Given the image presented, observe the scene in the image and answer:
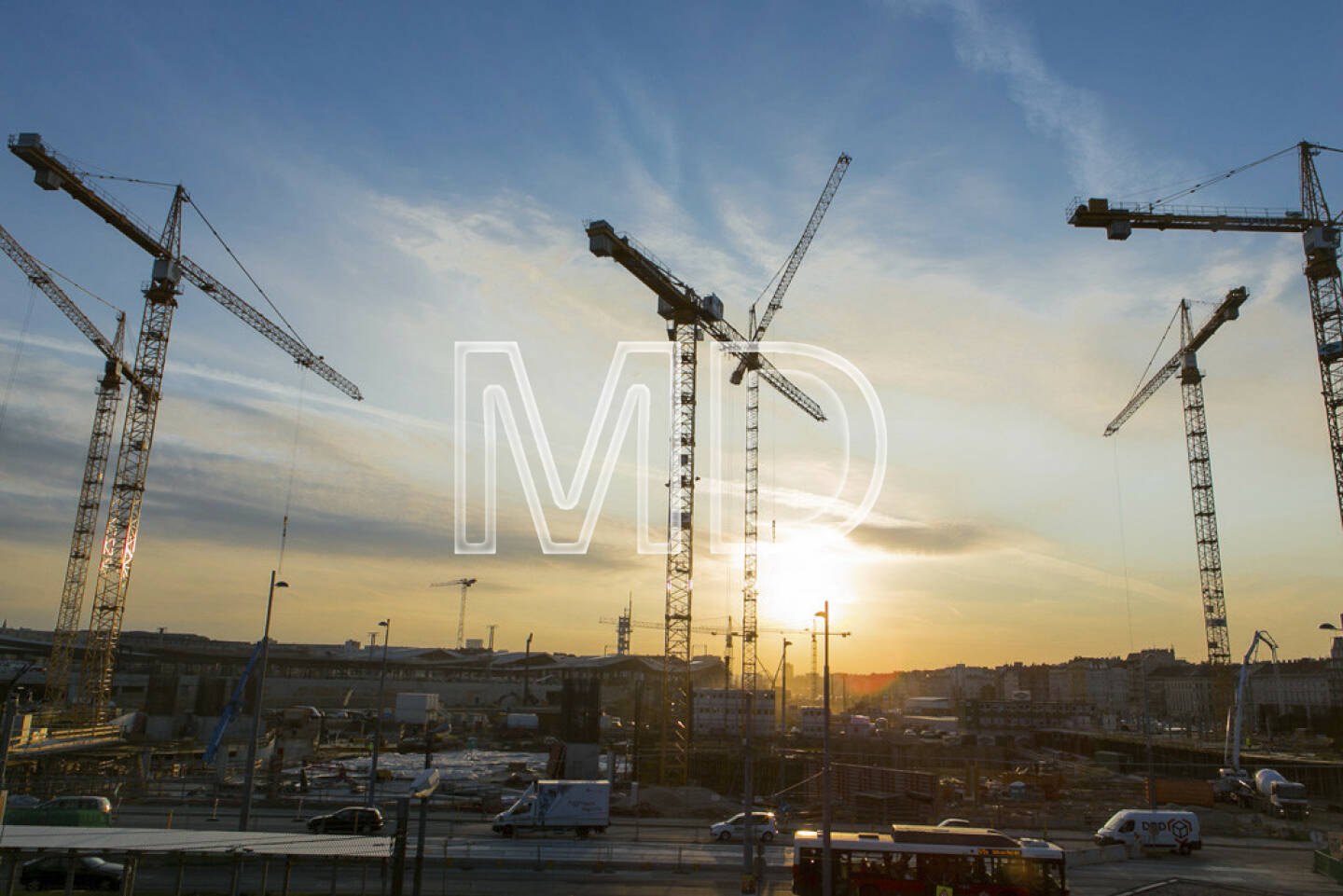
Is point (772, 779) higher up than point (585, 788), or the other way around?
point (585, 788)

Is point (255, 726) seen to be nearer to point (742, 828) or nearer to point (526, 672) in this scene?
point (742, 828)

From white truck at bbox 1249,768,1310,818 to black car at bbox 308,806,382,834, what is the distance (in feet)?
185

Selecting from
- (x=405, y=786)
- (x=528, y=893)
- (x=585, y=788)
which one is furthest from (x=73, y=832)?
(x=405, y=786)

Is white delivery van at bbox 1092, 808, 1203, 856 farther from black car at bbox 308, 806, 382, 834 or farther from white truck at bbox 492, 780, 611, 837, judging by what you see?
black car at bbox 308, 806, 382, 834

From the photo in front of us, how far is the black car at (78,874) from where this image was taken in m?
24.5

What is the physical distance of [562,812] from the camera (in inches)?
1470

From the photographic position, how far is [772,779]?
67625 millimetres

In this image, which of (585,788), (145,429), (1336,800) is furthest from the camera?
(145,429)

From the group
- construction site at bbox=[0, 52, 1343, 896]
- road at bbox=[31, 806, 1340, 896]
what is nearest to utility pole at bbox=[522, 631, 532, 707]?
construction site at bbox=[0, 52, 1343, 896]

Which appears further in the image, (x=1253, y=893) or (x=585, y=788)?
(x=585, y=788)

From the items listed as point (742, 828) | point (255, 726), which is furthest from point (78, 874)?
point (742, 828)

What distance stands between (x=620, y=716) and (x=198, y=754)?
96735mm

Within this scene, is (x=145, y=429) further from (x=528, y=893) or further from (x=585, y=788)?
(x=528, y=893)

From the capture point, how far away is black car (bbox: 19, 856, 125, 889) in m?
24.5
